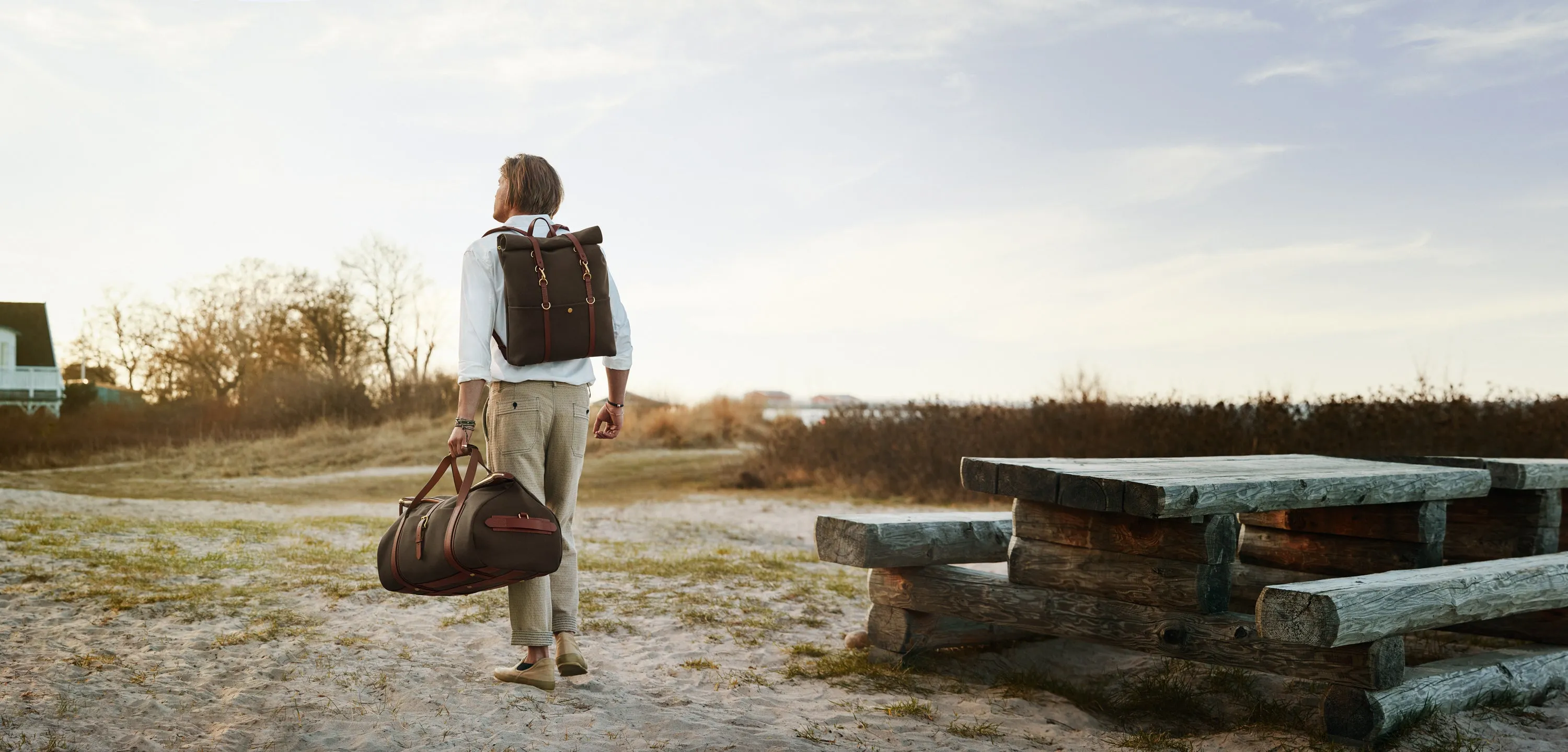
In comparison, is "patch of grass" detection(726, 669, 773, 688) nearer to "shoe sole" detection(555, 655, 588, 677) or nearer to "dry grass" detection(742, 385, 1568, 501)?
"shoe sole" detection(555, 655, 588, 677)

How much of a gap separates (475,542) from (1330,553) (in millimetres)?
4424

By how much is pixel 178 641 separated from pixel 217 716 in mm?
1263

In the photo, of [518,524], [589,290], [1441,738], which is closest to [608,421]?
[589,290]

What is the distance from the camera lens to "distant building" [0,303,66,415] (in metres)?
22.3

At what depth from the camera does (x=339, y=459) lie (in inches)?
872

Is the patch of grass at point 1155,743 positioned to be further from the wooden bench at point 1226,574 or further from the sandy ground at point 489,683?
the wooden bench at point 1226,574

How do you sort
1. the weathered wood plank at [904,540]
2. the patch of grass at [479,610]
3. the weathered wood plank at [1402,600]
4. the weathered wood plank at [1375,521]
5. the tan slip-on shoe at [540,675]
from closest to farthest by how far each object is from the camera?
the weathered wood plank at [1402,600] → the tan slip-on shoe at [540,675] → the weathered wood plank at [904,540] → the weathered wood plank at [1375,521] → the patch of grass at [479,610]

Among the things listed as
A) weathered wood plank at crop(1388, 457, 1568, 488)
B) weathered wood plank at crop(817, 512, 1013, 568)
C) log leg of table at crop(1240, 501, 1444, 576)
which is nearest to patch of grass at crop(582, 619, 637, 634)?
weathered wood plank at crop(817, 512, 1013, 568)

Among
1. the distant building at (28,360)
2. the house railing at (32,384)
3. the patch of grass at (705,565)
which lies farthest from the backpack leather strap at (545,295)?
the house railing at (32,384)

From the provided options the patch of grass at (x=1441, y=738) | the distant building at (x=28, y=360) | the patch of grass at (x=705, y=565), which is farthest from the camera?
the distant building at (x=28, y=360)

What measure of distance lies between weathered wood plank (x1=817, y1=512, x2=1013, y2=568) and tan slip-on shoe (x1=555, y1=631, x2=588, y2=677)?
1.20 m

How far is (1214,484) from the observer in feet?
13.1

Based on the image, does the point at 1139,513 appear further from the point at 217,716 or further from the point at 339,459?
the point at 339,459

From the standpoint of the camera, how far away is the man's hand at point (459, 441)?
377 cm
